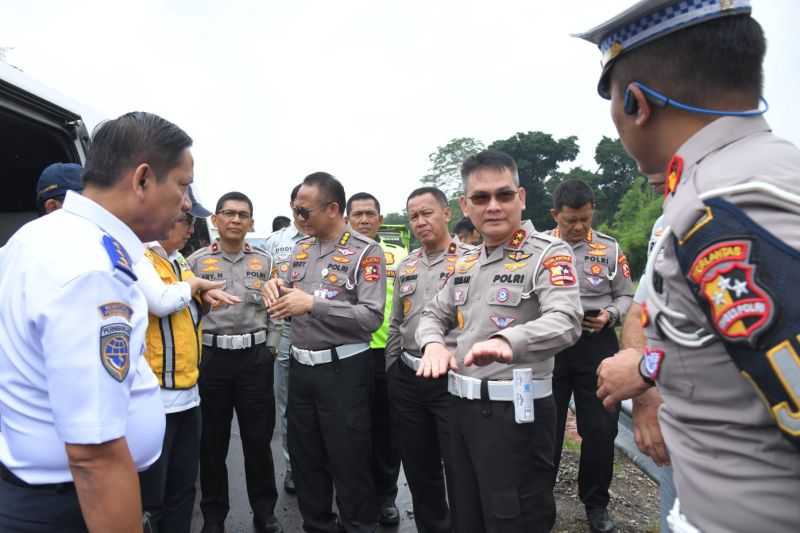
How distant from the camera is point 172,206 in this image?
1.59 m

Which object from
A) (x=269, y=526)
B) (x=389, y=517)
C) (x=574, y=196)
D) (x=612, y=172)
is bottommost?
(x=389, y=517)

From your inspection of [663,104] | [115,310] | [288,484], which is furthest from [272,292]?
[663,104]

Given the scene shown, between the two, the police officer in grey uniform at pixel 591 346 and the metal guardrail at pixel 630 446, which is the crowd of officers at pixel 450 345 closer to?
the police officer in grey uniform at pixel 591 346

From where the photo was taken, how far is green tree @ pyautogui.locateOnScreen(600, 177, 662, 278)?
882 inches

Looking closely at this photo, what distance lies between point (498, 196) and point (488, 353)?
0.96 m

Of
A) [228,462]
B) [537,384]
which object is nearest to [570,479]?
[537,384]

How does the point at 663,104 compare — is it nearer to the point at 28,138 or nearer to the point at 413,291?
the point at 413,291

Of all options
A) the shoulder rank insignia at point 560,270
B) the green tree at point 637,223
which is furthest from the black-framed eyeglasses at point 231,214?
the green tree at point 637,223

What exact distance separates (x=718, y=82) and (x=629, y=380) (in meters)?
0.82

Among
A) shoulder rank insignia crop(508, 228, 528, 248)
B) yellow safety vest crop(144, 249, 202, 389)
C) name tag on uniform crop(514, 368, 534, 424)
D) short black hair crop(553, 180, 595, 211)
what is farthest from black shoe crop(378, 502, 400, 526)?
short black hair crop(553, 180, 595, 211)

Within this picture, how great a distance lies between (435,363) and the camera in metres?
2.07

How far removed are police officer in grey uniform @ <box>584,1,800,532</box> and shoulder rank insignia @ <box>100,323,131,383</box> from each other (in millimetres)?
1234

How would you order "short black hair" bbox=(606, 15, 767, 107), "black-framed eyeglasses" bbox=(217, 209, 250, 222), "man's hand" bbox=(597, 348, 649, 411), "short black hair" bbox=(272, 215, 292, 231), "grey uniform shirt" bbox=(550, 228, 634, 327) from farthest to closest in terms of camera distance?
"short black hair" bbox=(272, 215, 292, 231) → "black-framed eyeglasses" bbox=(217, 209, 250, 222) → "grey uniform shirt" bbox=(550, 228, 634, 327) → "man's hand" bbox=(597, 348, 649, 411) → "short black hair" bbox=(606, 15, 767, 107)

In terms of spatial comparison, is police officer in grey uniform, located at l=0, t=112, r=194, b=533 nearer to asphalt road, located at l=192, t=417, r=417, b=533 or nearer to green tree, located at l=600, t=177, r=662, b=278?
asphalt road, located at l=192, t=417, r=417, b=533
